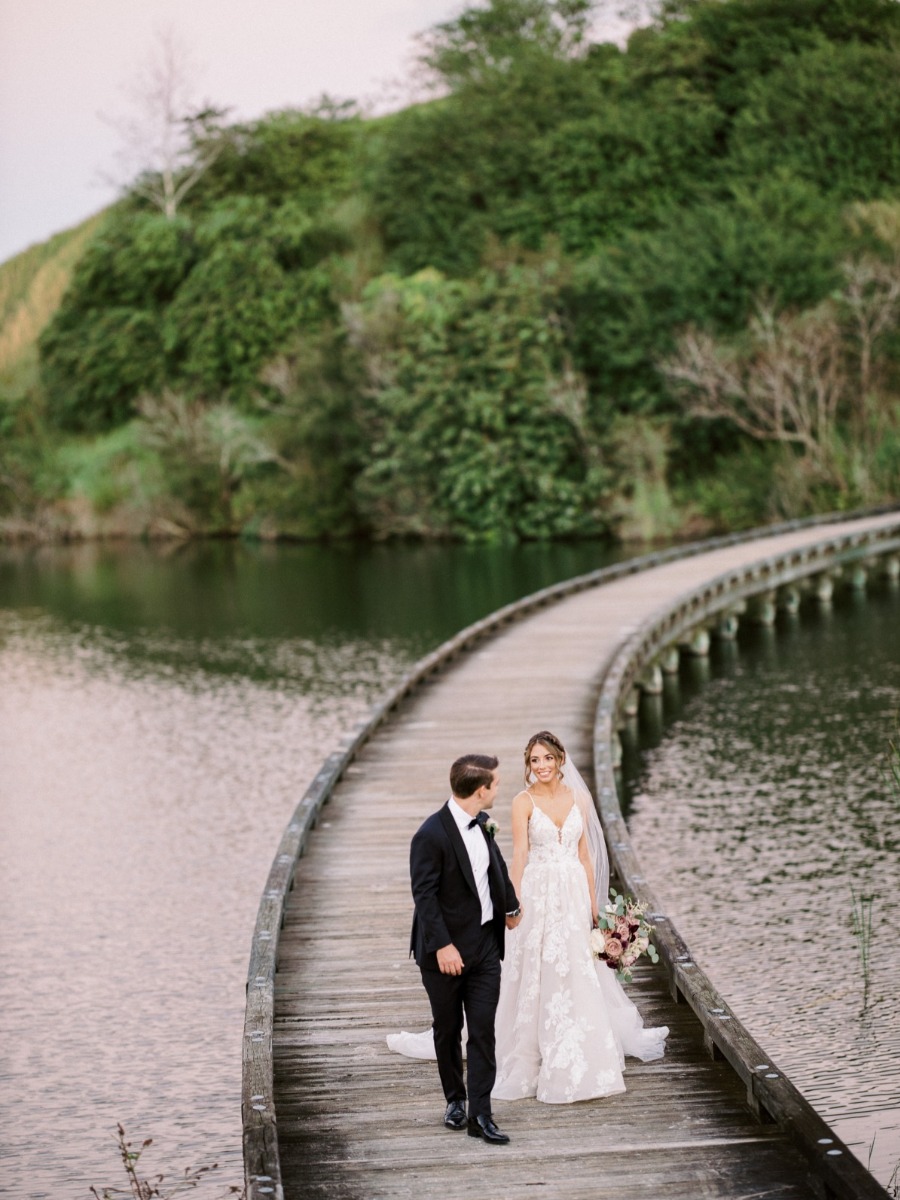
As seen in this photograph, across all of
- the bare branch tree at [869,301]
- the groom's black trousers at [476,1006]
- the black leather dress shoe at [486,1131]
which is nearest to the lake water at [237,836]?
the black leather dress shoe at [486,1131]

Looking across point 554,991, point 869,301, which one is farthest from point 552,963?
point 869,301

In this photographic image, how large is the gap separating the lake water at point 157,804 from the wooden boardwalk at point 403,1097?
4.02 feet

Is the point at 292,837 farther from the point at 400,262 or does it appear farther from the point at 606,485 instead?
the point at 400,262

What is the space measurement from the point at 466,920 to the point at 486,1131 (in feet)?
3.71

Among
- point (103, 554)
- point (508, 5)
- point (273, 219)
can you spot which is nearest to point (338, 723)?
point (103, 554)

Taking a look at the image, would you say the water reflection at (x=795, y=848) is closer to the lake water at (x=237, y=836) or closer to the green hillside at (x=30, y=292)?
the lake water at (x=237, y=836)

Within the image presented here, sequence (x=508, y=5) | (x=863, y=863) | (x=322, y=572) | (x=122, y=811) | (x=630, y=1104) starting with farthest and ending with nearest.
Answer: (x=508, y=5) → (x=322, y=572) → (x=122, y=811) → (x=863, y=863) → (x=630, y=1104)

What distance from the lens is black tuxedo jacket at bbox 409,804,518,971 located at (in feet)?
26.4

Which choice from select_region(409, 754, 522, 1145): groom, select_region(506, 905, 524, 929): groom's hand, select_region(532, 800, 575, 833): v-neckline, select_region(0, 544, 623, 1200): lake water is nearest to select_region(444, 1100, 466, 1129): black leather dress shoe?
select_region(409, 754, 522, 1145): groom

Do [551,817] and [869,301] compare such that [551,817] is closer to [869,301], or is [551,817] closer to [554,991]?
[554,991]

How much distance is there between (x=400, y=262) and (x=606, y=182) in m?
9.05

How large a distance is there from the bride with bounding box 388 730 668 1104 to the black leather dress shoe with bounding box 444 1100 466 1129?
0.33m

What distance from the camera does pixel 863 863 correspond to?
16219 millimetres

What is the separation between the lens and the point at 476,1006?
324 inches
